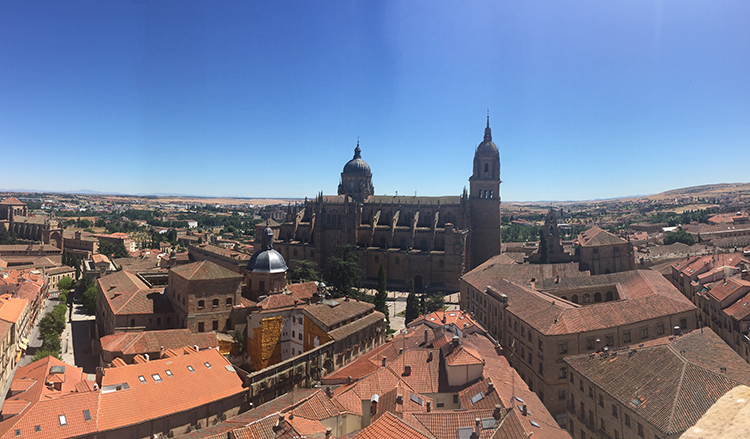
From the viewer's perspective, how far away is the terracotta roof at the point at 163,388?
2266cm

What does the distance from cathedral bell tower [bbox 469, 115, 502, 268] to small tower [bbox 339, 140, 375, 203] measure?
19664mm

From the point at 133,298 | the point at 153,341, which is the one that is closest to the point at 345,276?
the point at 133,298

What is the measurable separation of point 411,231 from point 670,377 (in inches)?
1963

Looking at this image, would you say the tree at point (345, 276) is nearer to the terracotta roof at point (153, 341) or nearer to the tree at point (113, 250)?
the terracotta roof at point (153, 341)

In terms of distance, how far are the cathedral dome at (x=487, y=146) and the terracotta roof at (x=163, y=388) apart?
51740 mm

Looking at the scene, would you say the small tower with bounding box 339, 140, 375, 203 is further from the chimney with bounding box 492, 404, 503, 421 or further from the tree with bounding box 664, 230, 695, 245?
the chimney with bounding box 492, 404, 503, 421

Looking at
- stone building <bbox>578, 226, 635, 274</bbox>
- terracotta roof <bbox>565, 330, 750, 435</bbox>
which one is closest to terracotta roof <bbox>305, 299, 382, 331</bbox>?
terracotta roof <bbox>565, 330, 750, 435</bbox>

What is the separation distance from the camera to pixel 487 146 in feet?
226

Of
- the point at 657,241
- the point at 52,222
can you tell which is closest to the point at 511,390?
the point at 657,241

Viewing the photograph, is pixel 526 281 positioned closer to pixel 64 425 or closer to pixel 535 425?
pixel 535 425

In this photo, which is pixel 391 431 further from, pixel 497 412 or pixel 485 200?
pixel 485 200

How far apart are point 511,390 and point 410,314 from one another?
2283 cm

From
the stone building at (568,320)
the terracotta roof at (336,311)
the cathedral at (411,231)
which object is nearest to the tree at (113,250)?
the cathedral at (411,231)

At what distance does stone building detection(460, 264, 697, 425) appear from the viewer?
30.3 meters
